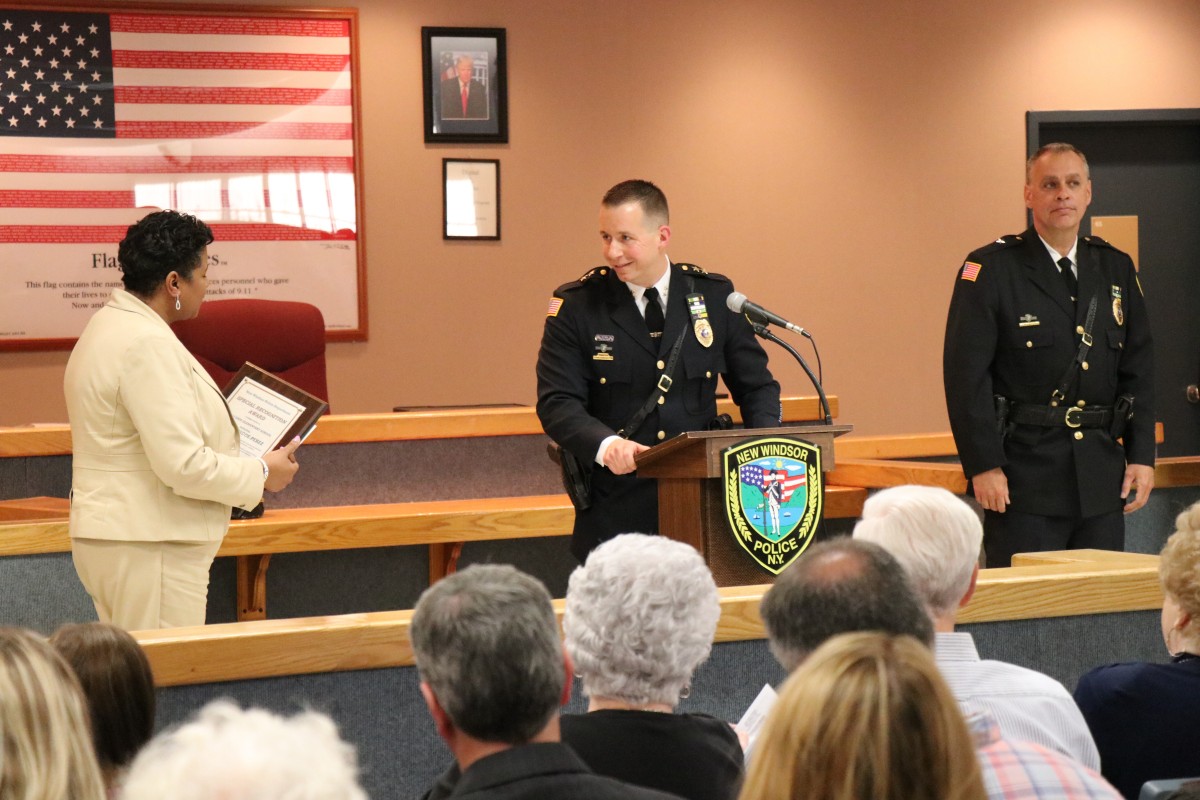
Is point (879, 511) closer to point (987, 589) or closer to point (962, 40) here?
point (987, 589)

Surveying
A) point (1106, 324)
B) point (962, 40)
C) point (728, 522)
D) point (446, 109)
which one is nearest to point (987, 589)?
point (728, 522)

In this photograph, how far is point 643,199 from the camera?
3070 mm

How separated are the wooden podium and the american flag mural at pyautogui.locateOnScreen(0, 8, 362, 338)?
10.9ft

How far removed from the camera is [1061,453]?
3428 mm

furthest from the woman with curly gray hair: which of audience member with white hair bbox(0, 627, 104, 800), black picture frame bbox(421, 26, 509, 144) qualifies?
black picture frame bbox(421, 26, 509, 144)

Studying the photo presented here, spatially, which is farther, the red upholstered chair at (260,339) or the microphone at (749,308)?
the red upholstered chair at (260,339)

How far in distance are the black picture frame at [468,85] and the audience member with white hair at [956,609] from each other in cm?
427

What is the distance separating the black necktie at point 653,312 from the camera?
318 cm

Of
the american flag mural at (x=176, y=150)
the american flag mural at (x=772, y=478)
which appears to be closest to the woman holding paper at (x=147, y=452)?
the american flag mural at (x=772, y=478)

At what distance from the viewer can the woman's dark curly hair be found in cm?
265

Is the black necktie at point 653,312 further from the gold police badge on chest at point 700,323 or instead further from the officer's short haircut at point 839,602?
the officer's short haircut at point 839,602

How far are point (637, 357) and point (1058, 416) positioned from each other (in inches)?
45.6

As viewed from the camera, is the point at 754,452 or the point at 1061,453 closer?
the point at 754,452

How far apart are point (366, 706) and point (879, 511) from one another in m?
0.90
